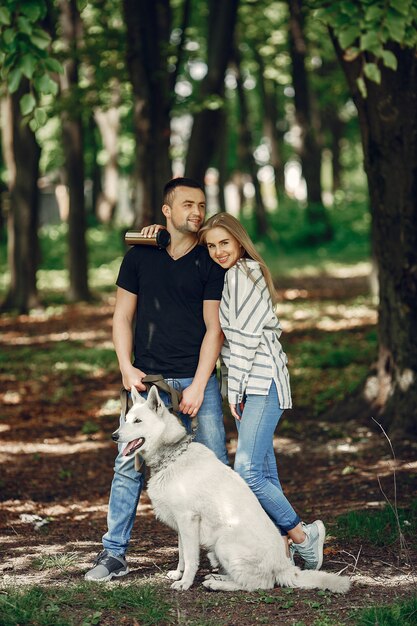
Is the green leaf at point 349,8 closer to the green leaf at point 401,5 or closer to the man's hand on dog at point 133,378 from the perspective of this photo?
the green leaf at point 401,5

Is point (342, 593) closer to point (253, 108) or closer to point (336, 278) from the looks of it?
point (336, 278)

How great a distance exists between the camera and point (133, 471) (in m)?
5.52

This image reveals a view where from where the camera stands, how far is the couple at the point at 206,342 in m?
5.36

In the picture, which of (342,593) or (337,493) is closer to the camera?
(342,593)

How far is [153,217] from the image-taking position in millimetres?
13141

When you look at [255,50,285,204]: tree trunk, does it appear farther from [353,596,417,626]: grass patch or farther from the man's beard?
[353,596,417,626]: grass patch

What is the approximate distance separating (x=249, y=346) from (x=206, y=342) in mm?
279

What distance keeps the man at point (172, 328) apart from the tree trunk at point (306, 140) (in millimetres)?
15795

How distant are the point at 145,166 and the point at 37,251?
21.4 feet

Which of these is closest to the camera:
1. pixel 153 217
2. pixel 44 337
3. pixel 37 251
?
pixel 153 217

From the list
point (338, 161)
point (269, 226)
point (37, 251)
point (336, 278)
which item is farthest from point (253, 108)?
point (37, 251)

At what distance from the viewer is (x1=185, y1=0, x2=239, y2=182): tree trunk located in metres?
13.2

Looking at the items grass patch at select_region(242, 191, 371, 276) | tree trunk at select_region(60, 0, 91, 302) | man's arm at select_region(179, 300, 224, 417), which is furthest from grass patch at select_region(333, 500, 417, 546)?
grass patch at select_region(242, 191, 371, 276)

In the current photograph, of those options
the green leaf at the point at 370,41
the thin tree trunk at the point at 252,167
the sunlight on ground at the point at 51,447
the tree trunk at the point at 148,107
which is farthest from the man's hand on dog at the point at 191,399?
the thin tree trunk at the point at 252,167
